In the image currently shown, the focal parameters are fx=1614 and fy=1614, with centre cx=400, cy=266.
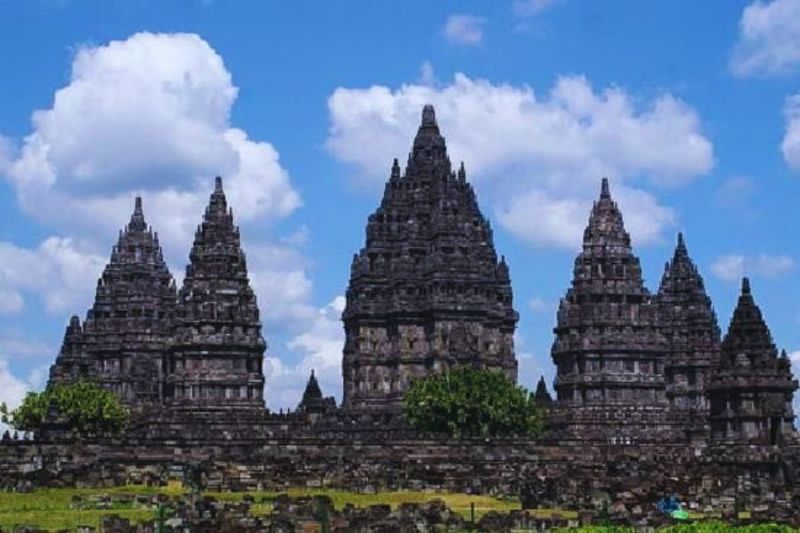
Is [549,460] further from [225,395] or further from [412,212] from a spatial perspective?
[412,212]

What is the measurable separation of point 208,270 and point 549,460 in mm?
34862

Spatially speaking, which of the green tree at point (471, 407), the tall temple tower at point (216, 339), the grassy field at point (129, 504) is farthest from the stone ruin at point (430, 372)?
the green tree at point (471, 407)

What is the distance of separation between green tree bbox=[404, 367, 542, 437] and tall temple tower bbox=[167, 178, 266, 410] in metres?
12.9

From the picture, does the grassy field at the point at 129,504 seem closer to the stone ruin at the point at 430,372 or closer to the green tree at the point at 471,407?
the stone ruin at the point at 430,372

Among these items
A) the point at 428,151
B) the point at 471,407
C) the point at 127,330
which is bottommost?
the point at 471,407

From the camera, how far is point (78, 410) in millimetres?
113188

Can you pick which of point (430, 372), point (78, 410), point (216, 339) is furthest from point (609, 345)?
point (78, 410)

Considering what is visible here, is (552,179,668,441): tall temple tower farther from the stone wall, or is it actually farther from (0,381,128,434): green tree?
(0,381,128,434): green tree

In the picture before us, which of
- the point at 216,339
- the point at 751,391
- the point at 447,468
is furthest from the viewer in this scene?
the point at 216,339

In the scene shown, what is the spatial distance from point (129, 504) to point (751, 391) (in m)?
47.5

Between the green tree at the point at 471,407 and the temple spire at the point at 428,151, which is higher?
the temple spire at the point at 428,151

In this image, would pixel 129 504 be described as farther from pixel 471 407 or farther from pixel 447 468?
pixel 471 407

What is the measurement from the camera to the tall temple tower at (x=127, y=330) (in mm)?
144125

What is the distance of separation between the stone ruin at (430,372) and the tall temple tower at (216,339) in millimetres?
127
